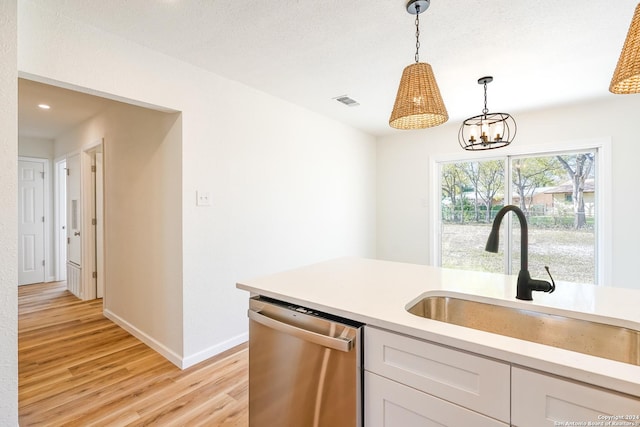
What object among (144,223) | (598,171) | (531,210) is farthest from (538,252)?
(144,223)

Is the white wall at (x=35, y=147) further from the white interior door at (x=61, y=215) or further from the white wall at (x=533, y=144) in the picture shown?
the white wall at (x=533, y=144)

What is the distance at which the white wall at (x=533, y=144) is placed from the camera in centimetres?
308

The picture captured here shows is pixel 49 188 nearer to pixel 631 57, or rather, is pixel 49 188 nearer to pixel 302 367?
pixel 302 367

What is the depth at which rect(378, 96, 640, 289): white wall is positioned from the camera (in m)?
3.08

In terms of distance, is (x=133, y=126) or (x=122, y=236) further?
(x=122, y=236)

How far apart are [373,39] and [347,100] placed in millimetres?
1180

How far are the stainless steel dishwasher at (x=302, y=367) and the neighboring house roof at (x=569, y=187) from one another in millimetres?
3686

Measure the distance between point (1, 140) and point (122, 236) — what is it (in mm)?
1767

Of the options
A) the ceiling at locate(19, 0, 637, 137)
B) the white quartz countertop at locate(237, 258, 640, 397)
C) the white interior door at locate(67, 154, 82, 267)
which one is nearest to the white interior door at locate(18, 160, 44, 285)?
the white interior door at locate(67, 154, 82, 267)

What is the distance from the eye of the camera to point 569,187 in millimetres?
3498

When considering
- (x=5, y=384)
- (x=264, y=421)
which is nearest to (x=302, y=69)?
(x=264, y=421)

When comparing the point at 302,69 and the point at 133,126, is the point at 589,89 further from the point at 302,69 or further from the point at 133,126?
the point at 133,126

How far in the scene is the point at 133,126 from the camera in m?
2.88

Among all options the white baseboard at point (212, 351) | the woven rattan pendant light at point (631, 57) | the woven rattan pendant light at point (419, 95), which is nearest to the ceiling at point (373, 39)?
the woven rattan pendant light at point (419, 95)
